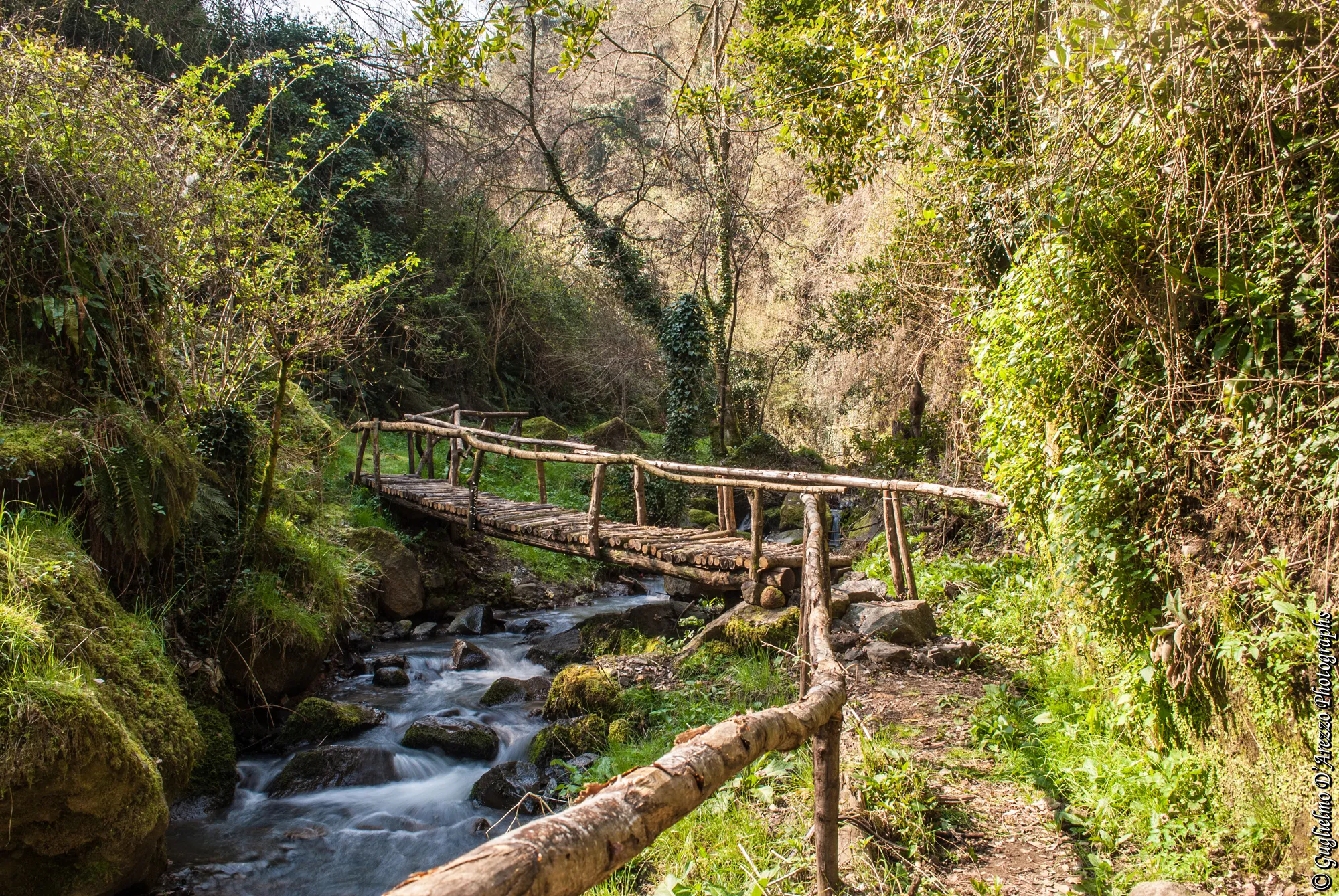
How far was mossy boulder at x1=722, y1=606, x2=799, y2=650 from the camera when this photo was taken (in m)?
5.91

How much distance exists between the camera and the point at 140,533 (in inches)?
188

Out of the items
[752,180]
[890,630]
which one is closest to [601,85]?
[752,180]

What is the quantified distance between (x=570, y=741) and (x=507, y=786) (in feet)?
1.73

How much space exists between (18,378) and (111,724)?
283 cm

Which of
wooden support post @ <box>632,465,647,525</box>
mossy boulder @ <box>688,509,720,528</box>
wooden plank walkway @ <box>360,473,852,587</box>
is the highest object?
wooden support post @ <box>632,465,647,525</box>

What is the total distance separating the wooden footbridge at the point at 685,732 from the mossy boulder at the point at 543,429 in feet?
19.6

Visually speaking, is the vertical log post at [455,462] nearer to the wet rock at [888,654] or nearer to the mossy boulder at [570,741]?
the mossy boulder at [570,741]

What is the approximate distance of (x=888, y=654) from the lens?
515 cm

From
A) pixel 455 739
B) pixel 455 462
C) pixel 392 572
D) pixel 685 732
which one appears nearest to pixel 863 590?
pixel 455 739

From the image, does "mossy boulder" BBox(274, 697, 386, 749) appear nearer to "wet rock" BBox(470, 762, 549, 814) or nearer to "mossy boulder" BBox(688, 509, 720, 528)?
"wet rock" BBox(470, 762, 549, 814)

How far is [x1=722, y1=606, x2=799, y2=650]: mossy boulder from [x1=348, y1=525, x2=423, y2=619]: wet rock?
4293mm

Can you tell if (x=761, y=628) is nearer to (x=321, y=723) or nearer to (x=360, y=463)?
(x=321, y=723)

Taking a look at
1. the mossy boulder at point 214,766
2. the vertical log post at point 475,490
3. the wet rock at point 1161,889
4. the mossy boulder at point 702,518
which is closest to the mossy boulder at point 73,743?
the mossy boulder at point 214,766

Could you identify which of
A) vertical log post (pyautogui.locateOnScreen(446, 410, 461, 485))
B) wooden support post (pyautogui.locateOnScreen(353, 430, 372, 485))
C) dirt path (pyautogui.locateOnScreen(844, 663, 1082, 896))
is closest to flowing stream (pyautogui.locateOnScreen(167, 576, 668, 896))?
dirt path (pyautogui.locateOnScreen(844, 663, 1082, 896))
